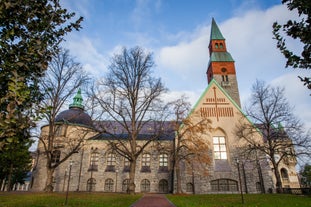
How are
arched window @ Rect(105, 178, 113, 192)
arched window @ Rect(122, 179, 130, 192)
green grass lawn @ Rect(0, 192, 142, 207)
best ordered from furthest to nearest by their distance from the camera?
arched window @ Rect(105, 178, 113, 192) → arched window @ Rect(122, 179, 130, 192) → green grass lawn @ Rect(0, 192, 142, 207)

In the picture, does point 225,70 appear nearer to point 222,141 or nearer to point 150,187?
point 222,141

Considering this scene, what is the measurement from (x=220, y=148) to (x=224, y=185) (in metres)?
5.03

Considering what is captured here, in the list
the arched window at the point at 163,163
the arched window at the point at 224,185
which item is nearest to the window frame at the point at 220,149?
the arched window at the point at 224,185

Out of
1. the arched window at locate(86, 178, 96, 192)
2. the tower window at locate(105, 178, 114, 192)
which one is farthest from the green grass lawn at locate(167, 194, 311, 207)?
the arched window at locate(86, 178, 96, 192)

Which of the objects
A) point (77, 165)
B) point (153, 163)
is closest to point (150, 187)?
point (153, 163)

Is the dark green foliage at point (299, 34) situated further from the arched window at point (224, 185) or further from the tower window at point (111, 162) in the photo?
the tower window at point (111, 162)

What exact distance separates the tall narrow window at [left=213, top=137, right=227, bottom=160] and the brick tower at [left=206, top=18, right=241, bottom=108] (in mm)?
13642

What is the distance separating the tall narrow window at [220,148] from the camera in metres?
29.0

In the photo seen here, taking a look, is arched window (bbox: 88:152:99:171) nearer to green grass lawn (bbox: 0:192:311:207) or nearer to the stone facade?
the stone facade

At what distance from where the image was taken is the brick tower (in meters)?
41.9

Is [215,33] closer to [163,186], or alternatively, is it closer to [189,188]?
[163,186]

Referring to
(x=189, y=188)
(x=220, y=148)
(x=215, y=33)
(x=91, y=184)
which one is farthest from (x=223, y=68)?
(x=91, y=184)

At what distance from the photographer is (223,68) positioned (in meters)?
43.2

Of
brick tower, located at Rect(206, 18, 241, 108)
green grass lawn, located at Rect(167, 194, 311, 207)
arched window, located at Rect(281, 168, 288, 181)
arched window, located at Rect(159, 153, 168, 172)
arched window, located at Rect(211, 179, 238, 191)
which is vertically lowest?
Result: green grass lawn, located at Rect(167, 194, 311, 207)
